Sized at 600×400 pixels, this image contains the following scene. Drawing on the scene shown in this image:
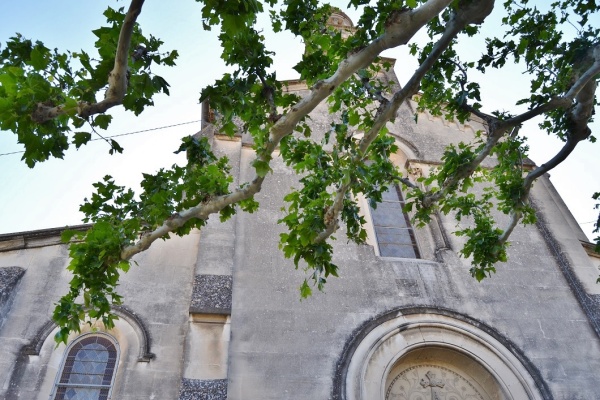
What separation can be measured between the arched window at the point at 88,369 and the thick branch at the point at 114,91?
3934mm

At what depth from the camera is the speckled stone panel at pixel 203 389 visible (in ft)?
20.2

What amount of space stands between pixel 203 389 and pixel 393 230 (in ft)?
17.0

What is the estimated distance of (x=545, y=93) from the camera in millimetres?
7555

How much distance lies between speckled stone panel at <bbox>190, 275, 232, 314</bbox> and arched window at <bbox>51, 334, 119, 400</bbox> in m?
1.46

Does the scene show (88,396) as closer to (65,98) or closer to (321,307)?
(321,307)

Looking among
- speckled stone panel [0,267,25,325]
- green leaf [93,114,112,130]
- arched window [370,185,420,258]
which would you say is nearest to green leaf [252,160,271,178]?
green leaf [93,114,112,130]

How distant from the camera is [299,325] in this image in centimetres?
755

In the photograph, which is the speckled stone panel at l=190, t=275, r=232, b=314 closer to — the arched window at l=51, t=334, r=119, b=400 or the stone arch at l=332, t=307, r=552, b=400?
the arched window at l=51, t=334, r=119, b=400

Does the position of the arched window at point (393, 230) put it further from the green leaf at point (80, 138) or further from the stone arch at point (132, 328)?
the green leaf at point (80, 138)

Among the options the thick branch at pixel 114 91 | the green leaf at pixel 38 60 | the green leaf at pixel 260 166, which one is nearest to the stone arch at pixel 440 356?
the green leaf at pixel 260 166

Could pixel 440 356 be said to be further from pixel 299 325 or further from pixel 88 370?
pixel 88 370

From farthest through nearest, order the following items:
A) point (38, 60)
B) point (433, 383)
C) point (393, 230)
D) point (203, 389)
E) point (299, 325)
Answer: point (393, 230), point (433, 383), point (299, 325), point (203, 389), point (38, 60)

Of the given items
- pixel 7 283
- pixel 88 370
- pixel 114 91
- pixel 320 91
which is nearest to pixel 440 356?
pixel 320 91

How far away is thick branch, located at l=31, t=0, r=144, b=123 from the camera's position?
171 inches
